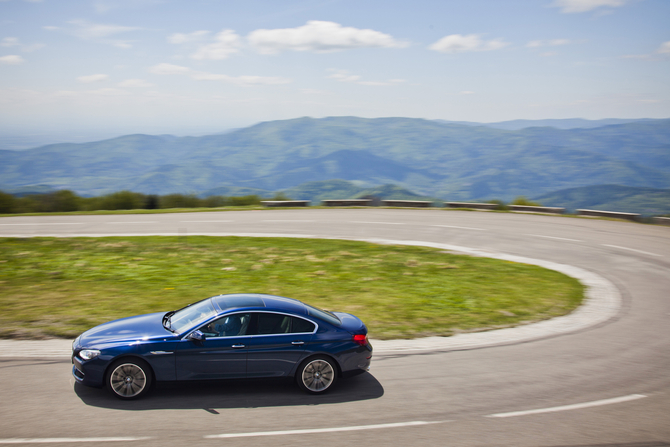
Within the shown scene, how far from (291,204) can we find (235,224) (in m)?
9.73

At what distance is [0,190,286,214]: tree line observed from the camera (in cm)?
3381

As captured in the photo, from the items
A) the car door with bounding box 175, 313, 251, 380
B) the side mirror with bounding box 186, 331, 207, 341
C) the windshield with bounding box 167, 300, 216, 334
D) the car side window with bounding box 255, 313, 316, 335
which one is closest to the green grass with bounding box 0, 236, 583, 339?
the car side window with bounding box 255, 313, 316, 335

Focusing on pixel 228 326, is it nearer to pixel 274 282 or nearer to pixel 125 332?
pixel 125 332

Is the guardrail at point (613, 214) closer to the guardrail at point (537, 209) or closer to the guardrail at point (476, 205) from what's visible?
the guardrail at point (537, 209)

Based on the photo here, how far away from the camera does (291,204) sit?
111ft

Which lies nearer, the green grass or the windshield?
the windshield

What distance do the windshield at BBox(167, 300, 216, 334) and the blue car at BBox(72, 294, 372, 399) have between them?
2cm

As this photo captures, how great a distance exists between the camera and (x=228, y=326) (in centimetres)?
695

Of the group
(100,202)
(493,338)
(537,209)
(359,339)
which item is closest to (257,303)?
(359,339)

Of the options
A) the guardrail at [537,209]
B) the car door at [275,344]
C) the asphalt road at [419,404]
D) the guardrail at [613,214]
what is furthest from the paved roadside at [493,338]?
the guardrail at [537,209]

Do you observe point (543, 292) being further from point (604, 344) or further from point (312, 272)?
point (312, 272)

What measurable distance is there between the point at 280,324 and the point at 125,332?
7.20 feet

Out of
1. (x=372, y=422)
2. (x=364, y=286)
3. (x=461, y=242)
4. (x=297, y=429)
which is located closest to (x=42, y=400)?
(x=297, y=429)

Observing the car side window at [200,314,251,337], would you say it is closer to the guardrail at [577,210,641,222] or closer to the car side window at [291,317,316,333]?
the car side window at [291,317,316,333]
